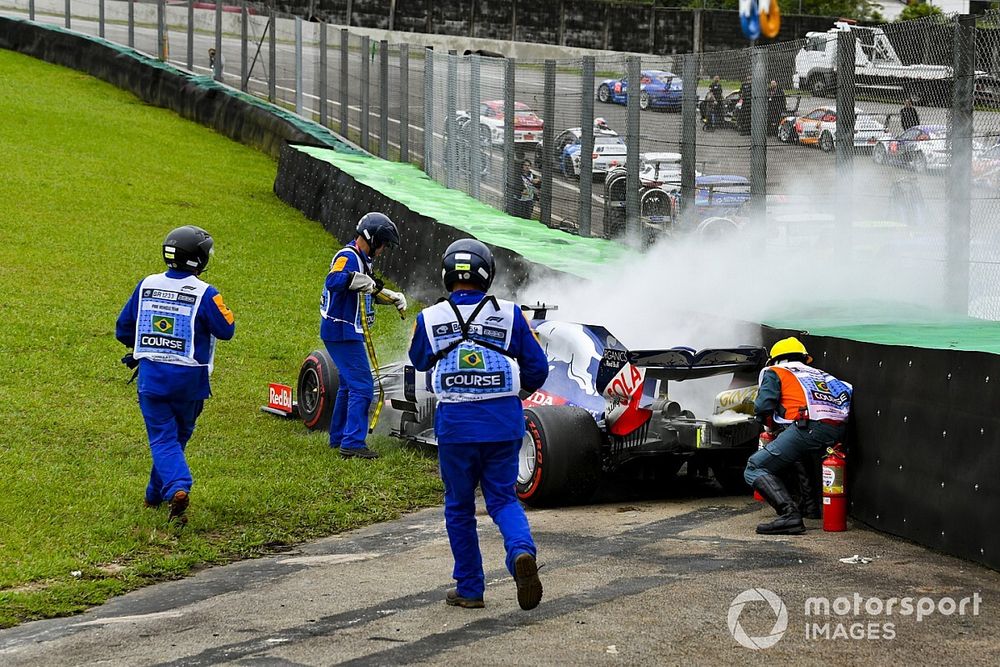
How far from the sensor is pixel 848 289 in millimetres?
10883

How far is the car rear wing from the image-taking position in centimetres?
833

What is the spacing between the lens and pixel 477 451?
6.24 m

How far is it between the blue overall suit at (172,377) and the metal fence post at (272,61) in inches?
817

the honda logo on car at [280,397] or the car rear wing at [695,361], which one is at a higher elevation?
the car rear wing at [695,361]

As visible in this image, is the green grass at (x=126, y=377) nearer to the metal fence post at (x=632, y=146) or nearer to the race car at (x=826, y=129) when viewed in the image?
the metal fence post at (x=632, y=146)

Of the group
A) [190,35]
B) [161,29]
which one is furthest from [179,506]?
[161,29]

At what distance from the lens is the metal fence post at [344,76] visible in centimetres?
2522

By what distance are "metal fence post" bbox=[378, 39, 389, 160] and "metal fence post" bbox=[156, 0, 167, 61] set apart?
9.77 meters

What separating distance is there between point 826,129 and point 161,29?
23456 mm

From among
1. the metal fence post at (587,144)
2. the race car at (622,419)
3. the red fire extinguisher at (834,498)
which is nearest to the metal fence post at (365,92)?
Answer: the metal fence post at (587,144)

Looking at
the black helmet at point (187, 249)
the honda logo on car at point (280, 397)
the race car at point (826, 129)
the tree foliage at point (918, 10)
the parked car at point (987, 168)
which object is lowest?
the honda logo on car at point (280, 397)

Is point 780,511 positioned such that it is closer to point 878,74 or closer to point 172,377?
point 172,377

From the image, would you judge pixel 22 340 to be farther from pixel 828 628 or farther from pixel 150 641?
pixel 828 628

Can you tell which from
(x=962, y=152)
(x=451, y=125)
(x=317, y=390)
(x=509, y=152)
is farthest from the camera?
(x=451, y=125)
